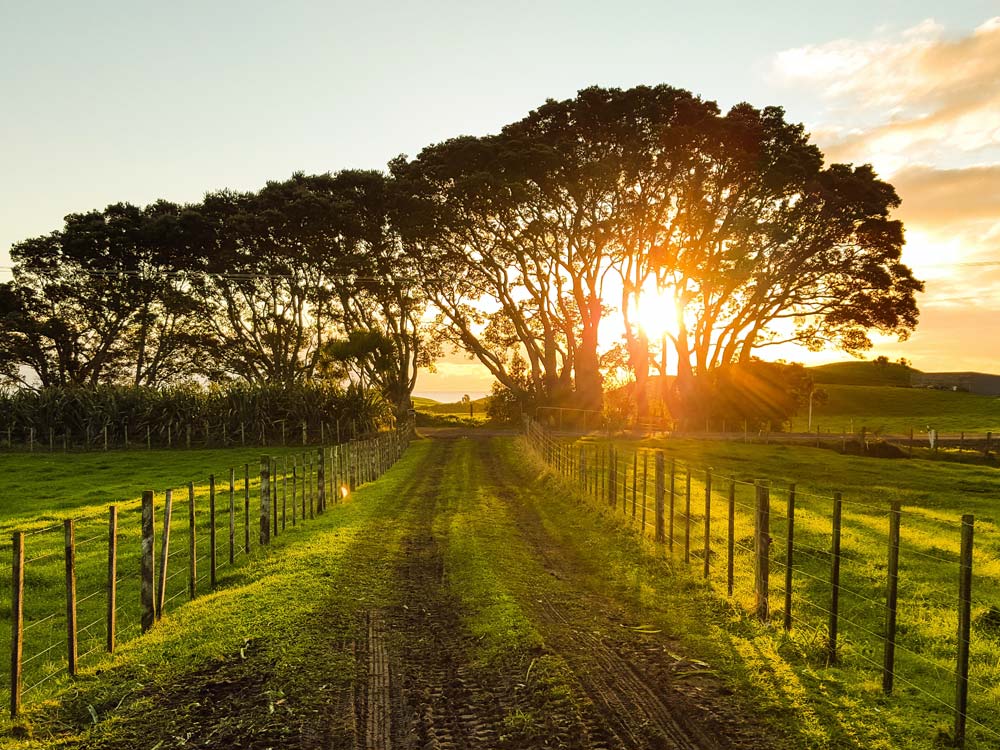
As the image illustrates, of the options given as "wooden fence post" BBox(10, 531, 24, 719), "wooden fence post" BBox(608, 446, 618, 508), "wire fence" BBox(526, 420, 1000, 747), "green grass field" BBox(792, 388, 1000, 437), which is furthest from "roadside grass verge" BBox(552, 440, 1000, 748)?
"green grass field" BBox(792, 388, 1000, 437)

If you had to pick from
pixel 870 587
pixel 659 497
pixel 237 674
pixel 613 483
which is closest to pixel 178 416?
pixel 613 483

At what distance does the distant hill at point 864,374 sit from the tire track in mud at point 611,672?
418ft

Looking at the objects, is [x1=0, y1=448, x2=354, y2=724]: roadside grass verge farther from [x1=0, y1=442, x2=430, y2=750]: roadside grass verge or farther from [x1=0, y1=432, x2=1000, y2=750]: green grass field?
[x1=0, y1=442, x2=430, y2=750]: roadside grass verge

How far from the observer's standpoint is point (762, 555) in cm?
1045

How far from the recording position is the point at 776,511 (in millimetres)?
20000

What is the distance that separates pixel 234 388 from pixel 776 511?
36.0 metres

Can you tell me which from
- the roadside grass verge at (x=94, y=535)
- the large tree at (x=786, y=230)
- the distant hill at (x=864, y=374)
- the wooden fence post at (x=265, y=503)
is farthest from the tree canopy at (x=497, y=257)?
the distant hill at (x=864, y=374)

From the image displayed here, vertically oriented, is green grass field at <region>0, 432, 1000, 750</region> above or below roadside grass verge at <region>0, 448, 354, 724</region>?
above

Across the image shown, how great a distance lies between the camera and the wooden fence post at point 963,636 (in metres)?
6.66

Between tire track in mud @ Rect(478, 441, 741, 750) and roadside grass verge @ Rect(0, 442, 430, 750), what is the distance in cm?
231

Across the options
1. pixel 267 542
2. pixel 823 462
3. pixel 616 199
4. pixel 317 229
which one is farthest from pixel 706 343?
pixel 267 542

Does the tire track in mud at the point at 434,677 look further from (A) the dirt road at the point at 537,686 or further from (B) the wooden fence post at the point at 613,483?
(B) the wooden fence post at the point at 613,483

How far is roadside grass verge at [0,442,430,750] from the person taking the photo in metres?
6.70

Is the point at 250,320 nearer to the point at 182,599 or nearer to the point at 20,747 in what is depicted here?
the point at 182,599
